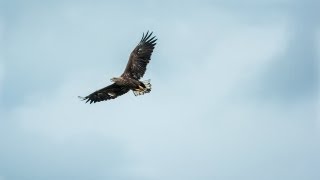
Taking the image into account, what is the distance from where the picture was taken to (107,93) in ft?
89.5

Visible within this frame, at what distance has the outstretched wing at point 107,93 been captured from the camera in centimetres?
2691

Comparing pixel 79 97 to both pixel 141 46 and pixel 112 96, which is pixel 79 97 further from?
pixel 141 46

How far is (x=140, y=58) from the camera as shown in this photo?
1075 inches

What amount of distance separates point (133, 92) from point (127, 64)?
5.01 ft

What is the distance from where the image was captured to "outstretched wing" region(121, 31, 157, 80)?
1059 inches

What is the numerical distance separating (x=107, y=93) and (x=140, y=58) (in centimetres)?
215

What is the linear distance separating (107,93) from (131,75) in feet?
4.69

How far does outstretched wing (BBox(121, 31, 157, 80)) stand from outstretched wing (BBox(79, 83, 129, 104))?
685mm

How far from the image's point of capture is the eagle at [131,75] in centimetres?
2644

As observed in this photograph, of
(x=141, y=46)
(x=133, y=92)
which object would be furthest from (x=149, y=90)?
(x=141, y=46)

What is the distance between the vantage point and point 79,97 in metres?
27.7

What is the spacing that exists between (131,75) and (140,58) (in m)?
1.00

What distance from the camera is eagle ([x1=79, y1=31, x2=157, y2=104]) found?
86.7 feet

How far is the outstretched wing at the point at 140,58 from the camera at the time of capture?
26906 mm
